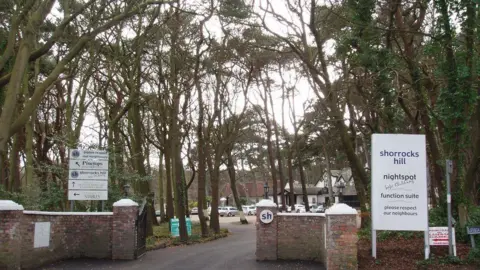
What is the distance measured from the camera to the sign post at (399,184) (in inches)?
500

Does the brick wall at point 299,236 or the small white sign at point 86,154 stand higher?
the small white sign at point 86,154

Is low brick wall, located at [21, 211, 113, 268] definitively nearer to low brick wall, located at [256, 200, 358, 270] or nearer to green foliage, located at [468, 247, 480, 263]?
low brick wall, located at [256, 200, 358, 270]

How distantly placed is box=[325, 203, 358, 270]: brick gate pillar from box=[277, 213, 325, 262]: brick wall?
8.80 ft

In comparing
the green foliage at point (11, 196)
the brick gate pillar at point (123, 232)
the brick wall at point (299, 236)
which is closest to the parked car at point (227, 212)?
the green foliage at point (11, 196)

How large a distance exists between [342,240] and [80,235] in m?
7.71

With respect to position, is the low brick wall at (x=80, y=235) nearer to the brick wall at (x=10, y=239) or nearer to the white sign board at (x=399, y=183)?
the brick wall at (x=10, y=239)

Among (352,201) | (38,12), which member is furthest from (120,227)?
(352,201)

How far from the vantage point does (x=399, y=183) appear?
12.8m

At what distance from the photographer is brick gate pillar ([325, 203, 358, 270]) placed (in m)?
11.7

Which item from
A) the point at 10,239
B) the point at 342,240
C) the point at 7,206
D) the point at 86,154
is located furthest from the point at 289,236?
the point at 7,206

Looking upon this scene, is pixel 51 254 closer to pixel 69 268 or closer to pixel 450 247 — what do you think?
pixel 69 268

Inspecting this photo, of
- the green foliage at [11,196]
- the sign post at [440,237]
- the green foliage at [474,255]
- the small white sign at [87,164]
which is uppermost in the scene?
the small white sign at [87,164]

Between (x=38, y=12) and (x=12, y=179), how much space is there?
1162 centimetres

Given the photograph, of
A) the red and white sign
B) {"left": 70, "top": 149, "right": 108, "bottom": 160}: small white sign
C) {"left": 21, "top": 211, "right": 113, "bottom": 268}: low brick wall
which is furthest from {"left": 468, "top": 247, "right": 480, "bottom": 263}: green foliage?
{"left": 70, "top": 149, "right": 108, "bottom": 160}: small white sign
